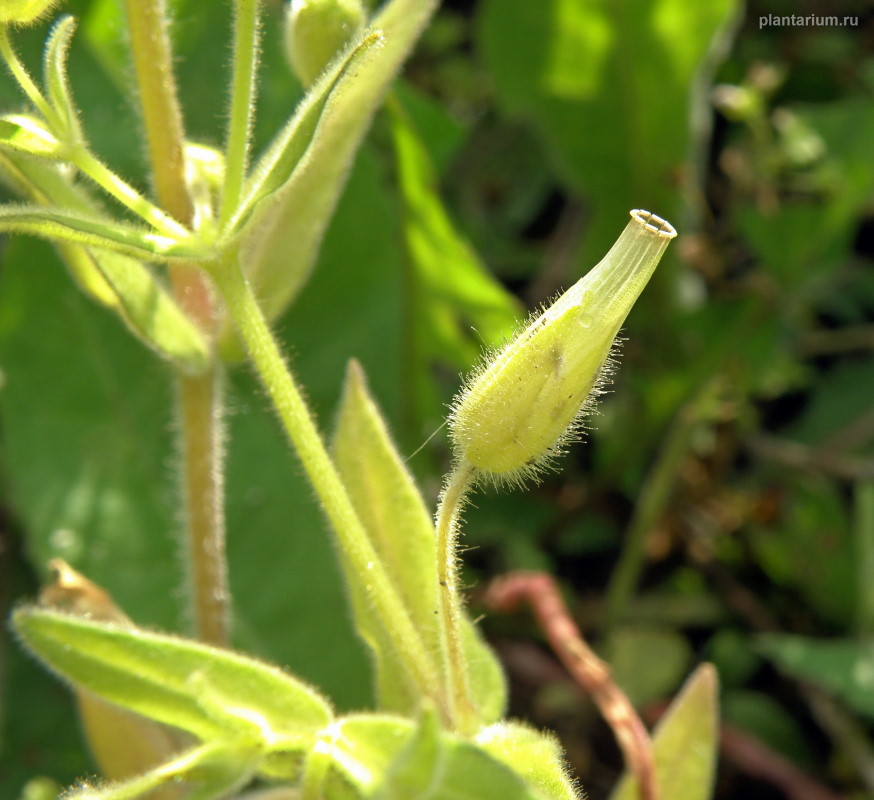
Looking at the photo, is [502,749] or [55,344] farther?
[55,344]

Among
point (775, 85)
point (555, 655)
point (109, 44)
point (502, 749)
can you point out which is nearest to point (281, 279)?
point (502, 749)

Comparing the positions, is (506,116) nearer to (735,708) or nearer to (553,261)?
(553,261)

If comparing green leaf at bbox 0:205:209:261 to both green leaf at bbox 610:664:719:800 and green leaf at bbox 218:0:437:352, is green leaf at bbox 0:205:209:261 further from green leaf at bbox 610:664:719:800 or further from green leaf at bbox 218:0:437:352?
green leaf at bbox 610:664:719:800

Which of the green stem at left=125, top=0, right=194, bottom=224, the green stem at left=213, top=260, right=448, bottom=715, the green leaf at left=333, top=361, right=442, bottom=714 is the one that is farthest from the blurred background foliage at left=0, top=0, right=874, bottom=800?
the green stem at left=213, top=260, right=448, bottom=715

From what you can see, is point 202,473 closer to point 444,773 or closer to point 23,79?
point 23,79

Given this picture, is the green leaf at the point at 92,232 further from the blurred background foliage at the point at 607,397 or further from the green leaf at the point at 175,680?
the blurred background foliage at the point at 607,397

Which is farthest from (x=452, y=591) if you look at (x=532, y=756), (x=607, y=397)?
(x=607, y=397)
